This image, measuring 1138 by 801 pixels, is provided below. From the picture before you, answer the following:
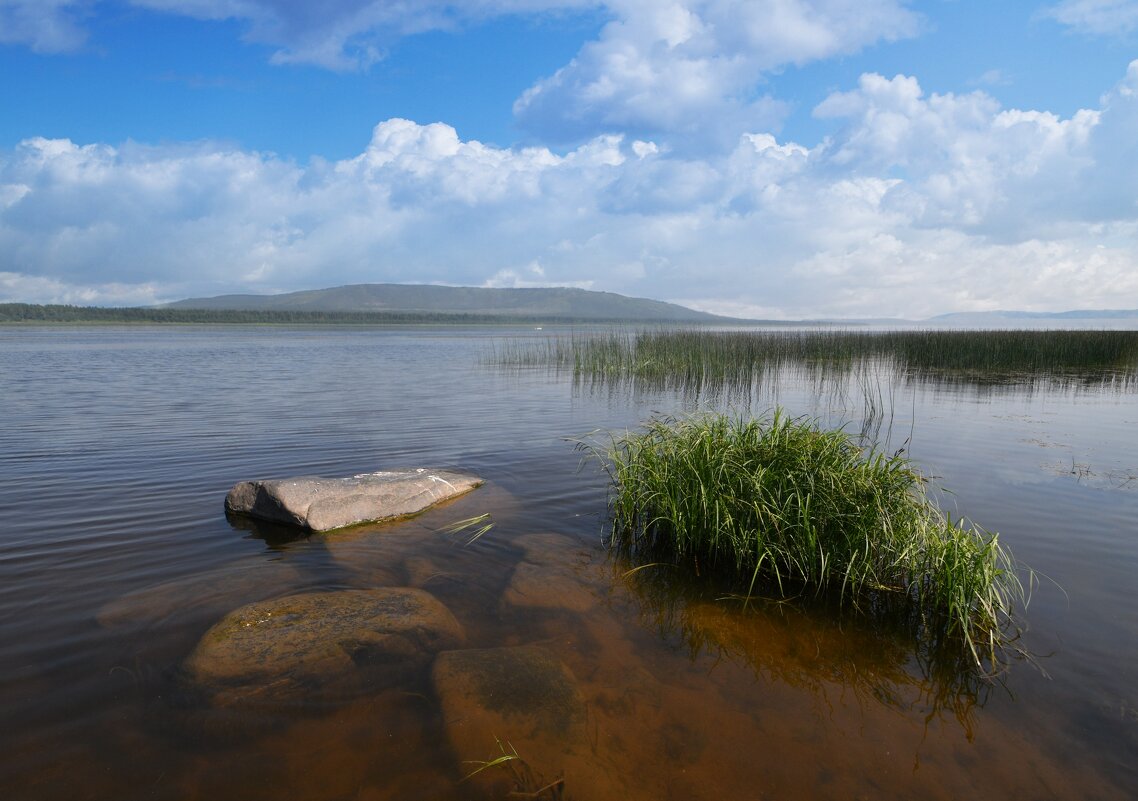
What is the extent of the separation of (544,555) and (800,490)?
7.49ft

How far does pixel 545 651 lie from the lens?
4023 millimetres

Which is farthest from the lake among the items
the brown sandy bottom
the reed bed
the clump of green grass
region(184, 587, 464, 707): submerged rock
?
the reed bed

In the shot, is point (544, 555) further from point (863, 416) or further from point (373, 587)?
point (863, 416)

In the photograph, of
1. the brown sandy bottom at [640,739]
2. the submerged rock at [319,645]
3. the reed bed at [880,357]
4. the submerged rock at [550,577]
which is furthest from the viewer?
the reed bed at [880,357]

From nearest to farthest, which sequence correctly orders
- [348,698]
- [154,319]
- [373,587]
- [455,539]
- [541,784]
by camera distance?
[541,784] → [348,698] → [373,587] → [455,539] → [154,319]

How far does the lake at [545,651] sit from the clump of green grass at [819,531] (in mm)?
350

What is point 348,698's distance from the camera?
352 centimetres

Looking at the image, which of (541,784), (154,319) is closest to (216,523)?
(541,784)

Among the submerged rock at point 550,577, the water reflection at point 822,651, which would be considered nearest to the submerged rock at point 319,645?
the submerged rock at point 550,577

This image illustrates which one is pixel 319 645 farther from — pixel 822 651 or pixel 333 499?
pixel 822 651

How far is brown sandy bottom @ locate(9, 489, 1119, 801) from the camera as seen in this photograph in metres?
2.94

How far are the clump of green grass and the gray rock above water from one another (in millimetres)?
2346

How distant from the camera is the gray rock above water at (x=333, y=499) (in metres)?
6.12

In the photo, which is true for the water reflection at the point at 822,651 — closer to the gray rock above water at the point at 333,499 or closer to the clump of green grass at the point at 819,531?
the clump of green grass at the point at 819,531
